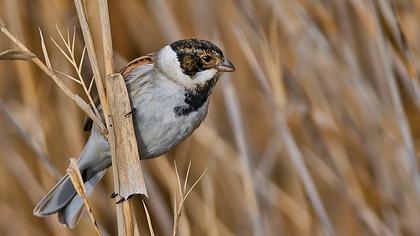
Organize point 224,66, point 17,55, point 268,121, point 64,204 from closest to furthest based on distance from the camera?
point 17,55 → point 224,66 → point 64,204 → point 268,121

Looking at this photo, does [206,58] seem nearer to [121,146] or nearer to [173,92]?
[173,92]

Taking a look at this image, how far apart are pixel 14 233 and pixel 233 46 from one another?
1034 mm

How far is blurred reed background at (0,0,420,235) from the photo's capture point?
2229mm

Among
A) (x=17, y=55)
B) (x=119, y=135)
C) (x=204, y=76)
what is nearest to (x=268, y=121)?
(x=204, y=76)

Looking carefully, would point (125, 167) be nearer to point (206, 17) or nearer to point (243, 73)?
point (206, 17)

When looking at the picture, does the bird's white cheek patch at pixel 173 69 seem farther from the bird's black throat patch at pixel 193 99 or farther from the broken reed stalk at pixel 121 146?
the broken reed stalk at pixel 121 146

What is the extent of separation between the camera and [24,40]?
2428 millimetres

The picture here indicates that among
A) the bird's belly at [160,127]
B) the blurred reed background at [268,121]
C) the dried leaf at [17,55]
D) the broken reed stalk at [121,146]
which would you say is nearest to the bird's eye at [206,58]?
the bird's belly at [160,127]

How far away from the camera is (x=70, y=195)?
1.98 metres

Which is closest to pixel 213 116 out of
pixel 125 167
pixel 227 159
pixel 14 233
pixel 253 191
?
pixel 227 159

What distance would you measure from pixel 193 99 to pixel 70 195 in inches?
17.2

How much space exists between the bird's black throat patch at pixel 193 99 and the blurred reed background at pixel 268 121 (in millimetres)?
291

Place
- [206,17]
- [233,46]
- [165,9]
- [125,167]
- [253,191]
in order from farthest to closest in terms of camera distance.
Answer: [233,46]
[206,17]
[165,9]
[253,191]
[125,167]

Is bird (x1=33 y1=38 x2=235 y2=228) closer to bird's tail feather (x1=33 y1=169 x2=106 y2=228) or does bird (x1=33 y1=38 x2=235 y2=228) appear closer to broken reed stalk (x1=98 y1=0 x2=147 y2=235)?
bird's tail feather (x1=33 y1=169 x2=106 y2=228)
